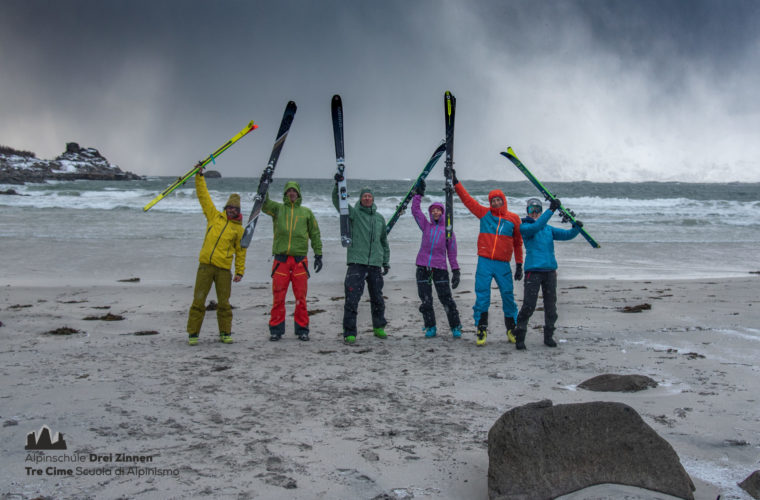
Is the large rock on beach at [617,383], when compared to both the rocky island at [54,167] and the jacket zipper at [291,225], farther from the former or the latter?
the rocky island at [54,167]

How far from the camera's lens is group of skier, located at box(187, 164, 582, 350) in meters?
6.24

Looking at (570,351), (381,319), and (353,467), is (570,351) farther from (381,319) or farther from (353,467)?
(353,467)

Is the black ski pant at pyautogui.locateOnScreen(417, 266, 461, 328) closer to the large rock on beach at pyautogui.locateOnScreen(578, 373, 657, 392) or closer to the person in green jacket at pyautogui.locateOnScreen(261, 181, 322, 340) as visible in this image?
the person in green jacket at pyautogui.locateOnScreen(261, 181, 322, 340)

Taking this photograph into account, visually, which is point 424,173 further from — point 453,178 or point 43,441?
point 43,441

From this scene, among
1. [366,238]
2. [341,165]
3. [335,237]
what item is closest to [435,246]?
[366,238]

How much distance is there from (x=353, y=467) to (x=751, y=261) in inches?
622

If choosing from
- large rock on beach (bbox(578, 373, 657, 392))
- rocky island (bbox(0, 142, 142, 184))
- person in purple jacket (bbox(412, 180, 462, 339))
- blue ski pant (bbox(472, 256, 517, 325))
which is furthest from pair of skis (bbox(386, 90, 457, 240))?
rocky island (bbox(0, 142, 142, 184))

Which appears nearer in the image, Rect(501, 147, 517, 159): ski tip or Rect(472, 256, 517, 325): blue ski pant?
Rect(472, 256, 517, 325): blue ski pant

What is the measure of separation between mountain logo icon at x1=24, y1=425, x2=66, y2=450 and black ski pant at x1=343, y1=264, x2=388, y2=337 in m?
3.61

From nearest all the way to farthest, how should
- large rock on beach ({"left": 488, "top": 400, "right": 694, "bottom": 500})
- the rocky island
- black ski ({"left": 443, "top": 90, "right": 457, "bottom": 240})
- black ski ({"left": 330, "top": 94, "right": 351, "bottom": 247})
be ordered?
1. large rock on beach ({"left": 488, "top": 400, "right": 694, "bottom": 500})
2. black ski ({"left": 330, "top": 94, "right": 351, "bottom": 247})
3. black ski ({"left": 443, "top": 90, "right": 457, "bottom": 240})
4. the rocky island

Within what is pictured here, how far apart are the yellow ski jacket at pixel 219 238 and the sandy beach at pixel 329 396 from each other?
1.00 m

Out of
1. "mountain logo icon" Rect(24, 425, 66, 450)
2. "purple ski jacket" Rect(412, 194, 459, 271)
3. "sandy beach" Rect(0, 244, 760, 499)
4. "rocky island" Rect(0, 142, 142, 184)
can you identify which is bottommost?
"sandy beach" Rect(0, 244, 760, 499)

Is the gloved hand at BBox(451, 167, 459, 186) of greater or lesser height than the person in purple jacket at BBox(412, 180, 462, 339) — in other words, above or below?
above

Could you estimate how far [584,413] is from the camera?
2750 mm
